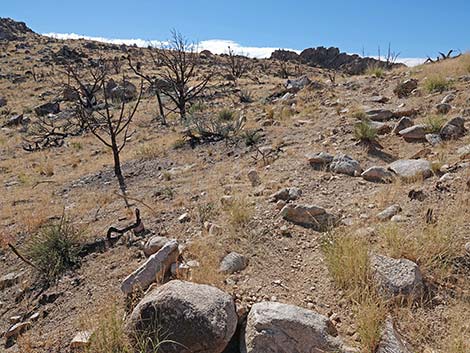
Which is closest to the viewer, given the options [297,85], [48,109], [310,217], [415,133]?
[310,217]

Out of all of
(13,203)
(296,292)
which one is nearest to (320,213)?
(296,292)

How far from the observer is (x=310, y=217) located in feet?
12.1

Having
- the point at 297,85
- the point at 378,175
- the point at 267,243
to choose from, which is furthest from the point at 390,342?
the point at 297,85

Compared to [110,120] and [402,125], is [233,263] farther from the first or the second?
[110,120]

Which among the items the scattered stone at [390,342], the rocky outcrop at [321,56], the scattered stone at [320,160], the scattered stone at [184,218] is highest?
the rocky outcrop at [321,56]

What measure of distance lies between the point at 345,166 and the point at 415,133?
5.04 feet

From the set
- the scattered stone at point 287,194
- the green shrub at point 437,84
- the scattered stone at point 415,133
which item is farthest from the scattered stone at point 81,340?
the green shrub at point 437,84

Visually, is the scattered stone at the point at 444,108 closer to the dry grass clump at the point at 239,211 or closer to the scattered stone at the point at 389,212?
the scattered stone at the point at 389,212

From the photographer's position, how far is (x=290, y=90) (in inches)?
493

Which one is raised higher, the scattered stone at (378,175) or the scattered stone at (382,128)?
the scattered stone at (382,128)

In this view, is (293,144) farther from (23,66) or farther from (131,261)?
(23,66)

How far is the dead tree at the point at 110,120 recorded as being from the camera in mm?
7289

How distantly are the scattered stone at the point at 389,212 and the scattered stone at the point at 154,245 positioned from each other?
6.61ft

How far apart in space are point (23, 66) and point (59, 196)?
92.4 feet
